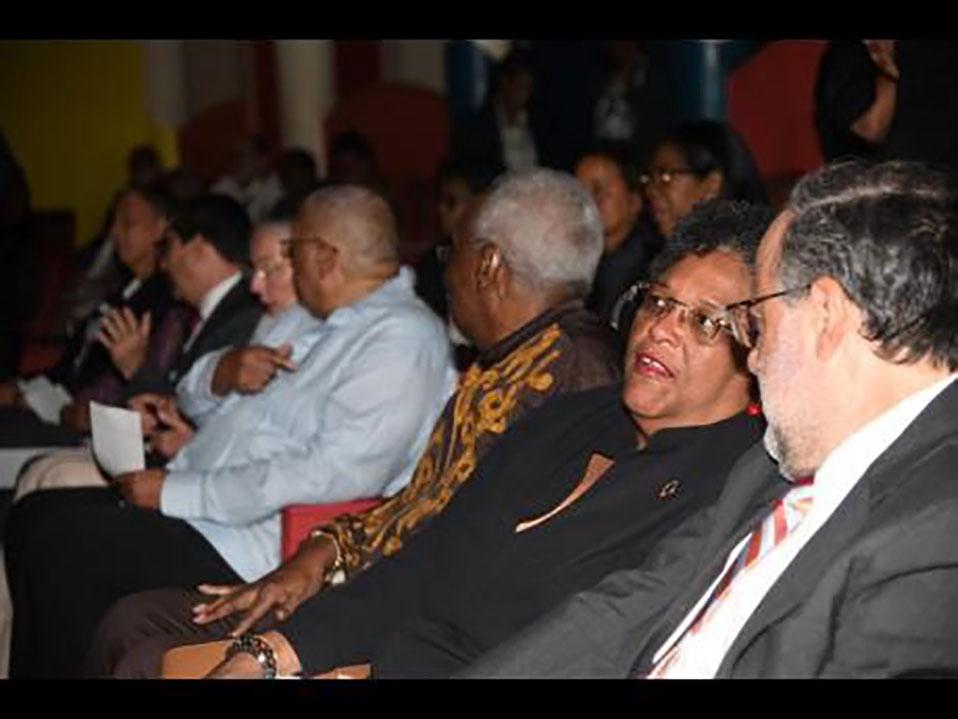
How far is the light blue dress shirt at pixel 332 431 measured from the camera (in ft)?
12.4

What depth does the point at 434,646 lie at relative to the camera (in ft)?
9.35

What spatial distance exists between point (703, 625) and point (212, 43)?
497 inches

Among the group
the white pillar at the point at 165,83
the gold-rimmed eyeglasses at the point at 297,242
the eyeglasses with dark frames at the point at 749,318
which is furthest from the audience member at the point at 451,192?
the white pillar at the point at 165,83

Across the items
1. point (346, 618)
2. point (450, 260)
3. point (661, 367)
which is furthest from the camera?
point (450, 260)

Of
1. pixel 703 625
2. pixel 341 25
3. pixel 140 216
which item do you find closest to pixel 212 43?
pixel 140 216

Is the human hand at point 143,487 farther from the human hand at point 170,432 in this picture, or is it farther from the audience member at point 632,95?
the audience member at point 632,95

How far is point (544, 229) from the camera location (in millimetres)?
3312

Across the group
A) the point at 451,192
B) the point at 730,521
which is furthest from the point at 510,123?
the point at 730,521

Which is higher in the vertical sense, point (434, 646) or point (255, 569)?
point (434, 646)

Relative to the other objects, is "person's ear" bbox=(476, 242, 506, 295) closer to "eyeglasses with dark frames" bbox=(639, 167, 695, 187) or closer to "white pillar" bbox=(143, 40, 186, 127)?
"eyeglasses with dark frames" bbox=(639, 167, 695, 187)

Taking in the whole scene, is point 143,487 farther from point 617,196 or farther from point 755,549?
point 755,549

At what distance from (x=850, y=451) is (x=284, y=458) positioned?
1.94 m

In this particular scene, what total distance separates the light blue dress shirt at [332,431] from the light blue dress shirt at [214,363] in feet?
1.11
